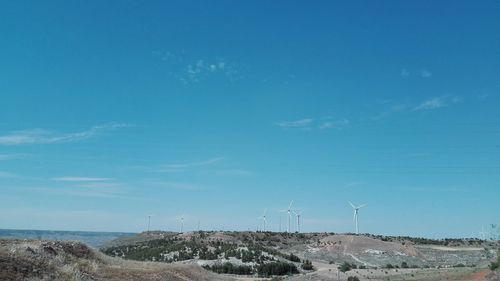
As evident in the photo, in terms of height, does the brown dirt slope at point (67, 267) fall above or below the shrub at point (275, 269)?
above

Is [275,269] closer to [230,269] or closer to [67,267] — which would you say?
[230,269]


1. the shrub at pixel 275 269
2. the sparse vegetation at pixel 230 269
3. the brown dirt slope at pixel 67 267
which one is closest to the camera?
the brown dirt slope at pixel 67 267

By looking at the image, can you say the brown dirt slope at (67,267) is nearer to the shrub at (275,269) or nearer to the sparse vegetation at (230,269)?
the sparse vegetation at (230,269)

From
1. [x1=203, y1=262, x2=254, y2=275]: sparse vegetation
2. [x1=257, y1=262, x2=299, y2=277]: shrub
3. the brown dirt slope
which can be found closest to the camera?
the brown dirt slope

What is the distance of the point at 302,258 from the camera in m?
91.4

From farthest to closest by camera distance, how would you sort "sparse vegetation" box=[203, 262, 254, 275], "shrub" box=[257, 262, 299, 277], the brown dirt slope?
"shrub" box=[257, 262, 299, 277], "sparse vegetation" box=[203, 262, 254, 275], the brown dirt slope

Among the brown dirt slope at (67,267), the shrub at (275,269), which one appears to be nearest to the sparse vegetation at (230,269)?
the shrub at (275,269)

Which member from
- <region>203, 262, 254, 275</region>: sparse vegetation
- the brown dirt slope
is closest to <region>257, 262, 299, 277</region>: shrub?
<region>203, 262, 254, 275</region>: sparse vegetation

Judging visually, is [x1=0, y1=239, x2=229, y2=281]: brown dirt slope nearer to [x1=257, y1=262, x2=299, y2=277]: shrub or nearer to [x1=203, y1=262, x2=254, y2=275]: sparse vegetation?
[x1=203, y1=262, x2=254, y2=275]: sparse vegetation

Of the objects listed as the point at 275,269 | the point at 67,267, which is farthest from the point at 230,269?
the point at 67,267

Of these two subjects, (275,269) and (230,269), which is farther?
(275,269)

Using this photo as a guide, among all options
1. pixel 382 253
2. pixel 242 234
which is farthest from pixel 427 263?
pixel 242 234

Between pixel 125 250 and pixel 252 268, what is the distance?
39.1 m

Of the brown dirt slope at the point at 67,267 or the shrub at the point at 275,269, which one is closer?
the brown dirt slope at the point at 67,267
